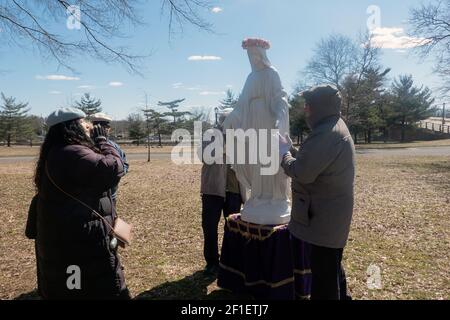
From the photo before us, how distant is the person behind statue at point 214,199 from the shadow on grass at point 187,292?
0.26 m

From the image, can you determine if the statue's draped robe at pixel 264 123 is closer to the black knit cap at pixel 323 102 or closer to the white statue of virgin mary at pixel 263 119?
the white statue of virgin mary at pixel 263 119

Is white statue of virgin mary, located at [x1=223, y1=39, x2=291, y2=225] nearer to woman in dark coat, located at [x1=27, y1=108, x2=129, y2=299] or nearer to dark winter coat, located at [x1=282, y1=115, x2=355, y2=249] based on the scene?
dark winter coat, located at [x1=282, y1=115, x2=355, y2=249]

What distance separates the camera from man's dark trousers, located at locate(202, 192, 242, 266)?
14.3 feet

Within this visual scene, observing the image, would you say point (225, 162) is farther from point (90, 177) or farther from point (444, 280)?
point (444, 280)

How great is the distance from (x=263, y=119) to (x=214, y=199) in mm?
1229

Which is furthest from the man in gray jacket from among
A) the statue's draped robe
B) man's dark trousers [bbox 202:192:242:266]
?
man's dark trousers [bbox 202:192:242:266]

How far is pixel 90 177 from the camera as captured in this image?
244cm

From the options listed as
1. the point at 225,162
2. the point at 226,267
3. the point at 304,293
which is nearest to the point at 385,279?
the point at 304,293

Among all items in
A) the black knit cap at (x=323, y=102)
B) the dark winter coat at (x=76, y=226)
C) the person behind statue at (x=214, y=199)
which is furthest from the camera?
the person behind statue at (x=214, y=199)

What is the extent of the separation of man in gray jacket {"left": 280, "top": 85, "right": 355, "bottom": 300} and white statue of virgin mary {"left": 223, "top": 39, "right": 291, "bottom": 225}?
2.50 ft

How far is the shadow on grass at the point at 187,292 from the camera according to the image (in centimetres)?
388

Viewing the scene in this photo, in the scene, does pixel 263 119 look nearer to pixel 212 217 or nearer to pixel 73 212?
pixel 212 217

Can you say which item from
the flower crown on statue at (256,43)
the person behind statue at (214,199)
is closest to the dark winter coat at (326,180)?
the flower crown on statue at (256,43)
